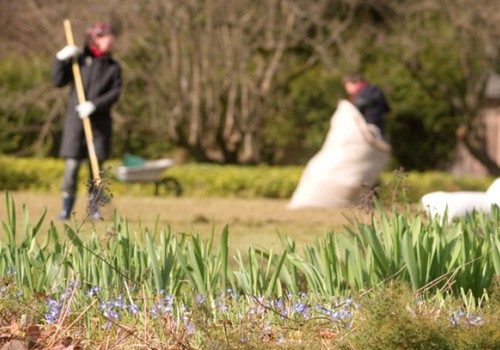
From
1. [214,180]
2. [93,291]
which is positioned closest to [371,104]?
[214,180]

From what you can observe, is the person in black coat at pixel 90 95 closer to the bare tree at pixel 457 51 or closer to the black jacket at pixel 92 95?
the black jacket at pixel 92 95

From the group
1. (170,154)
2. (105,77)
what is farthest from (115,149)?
(105,77)

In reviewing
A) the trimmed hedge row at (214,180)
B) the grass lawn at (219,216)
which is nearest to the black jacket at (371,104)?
the grass lawn at (219,216)

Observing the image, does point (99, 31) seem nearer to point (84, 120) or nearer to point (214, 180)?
point (84, 120)

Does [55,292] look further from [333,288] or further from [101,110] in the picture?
[101,110]

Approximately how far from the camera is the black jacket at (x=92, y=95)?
9711 mm

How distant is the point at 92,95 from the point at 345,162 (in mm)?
3475

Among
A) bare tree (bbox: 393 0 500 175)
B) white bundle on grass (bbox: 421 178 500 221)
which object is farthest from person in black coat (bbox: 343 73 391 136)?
white bundle on grass (bbox: 421 178 500 221)

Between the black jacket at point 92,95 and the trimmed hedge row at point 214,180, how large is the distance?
18.2ft

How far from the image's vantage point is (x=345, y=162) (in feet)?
39.8

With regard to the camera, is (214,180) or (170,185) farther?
(214,180)

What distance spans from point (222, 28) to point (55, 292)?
1286cm

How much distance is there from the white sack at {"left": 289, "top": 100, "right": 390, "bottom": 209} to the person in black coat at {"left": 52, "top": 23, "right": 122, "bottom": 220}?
321 cm

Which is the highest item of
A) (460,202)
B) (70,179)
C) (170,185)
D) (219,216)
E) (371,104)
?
(371,104)
